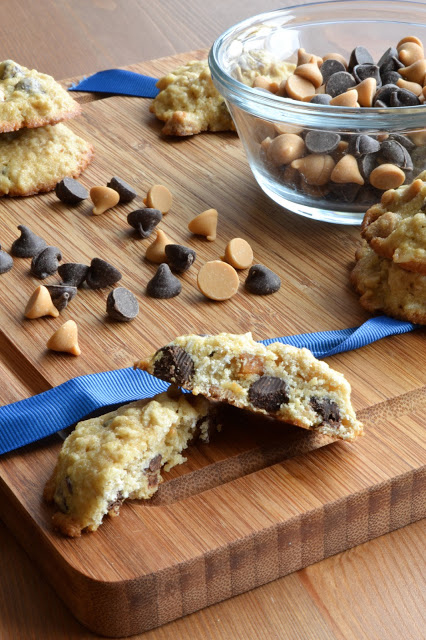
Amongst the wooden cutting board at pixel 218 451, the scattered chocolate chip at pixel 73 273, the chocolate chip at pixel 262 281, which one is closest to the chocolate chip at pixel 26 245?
the wooden cutting board at pixel 218 451

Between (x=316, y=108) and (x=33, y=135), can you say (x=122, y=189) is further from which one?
(x=316, y=108)

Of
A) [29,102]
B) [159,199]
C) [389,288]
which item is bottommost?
[389,288]

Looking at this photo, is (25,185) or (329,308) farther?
(25,185)

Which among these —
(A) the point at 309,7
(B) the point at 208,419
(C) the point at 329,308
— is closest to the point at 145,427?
(B) the point at 208,419

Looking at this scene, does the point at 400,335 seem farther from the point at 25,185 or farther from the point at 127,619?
the point at 25,185

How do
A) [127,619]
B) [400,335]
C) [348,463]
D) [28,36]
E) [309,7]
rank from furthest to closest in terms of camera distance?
[28,36] → [309,7] → [400,335] → [348,463] → [127,619]

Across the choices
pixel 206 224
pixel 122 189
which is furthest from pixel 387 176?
pixel 122 189
